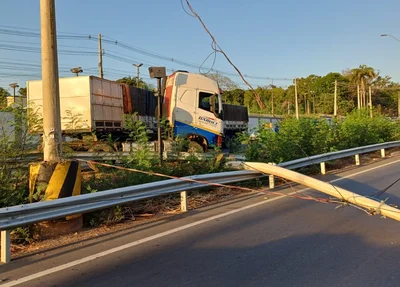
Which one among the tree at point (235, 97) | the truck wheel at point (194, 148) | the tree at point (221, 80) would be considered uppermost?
the tree at point (235, 97)

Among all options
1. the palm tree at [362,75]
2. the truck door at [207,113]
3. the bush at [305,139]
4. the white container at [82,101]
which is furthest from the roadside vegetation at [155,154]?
the palm tree at [362,75]

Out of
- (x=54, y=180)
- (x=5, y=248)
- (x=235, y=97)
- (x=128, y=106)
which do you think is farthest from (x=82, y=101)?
(x=235, y=97)

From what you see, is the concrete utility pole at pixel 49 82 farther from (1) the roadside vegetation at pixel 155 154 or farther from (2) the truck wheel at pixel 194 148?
(2) the truck wheel at pixel 194 148

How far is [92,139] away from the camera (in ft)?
43.3

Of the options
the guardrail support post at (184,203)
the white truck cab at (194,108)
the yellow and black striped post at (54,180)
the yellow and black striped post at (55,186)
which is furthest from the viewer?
the white truck cab at (194,108)

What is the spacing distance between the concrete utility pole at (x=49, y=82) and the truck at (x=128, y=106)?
676 centimetres

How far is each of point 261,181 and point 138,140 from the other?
128 inches

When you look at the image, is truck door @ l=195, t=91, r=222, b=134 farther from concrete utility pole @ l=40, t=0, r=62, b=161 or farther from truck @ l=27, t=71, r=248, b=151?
concrete utility pole @ l=40, t=0, r=62, b=161

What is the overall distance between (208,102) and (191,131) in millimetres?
1388

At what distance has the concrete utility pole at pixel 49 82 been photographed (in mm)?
5914

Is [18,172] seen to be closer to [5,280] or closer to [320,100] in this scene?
[5,280]

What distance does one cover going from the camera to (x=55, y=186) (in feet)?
18.0

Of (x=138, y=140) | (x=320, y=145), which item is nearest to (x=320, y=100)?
(x=320, y=145)

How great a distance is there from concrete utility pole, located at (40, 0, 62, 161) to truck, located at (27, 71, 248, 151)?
22.2 feet
